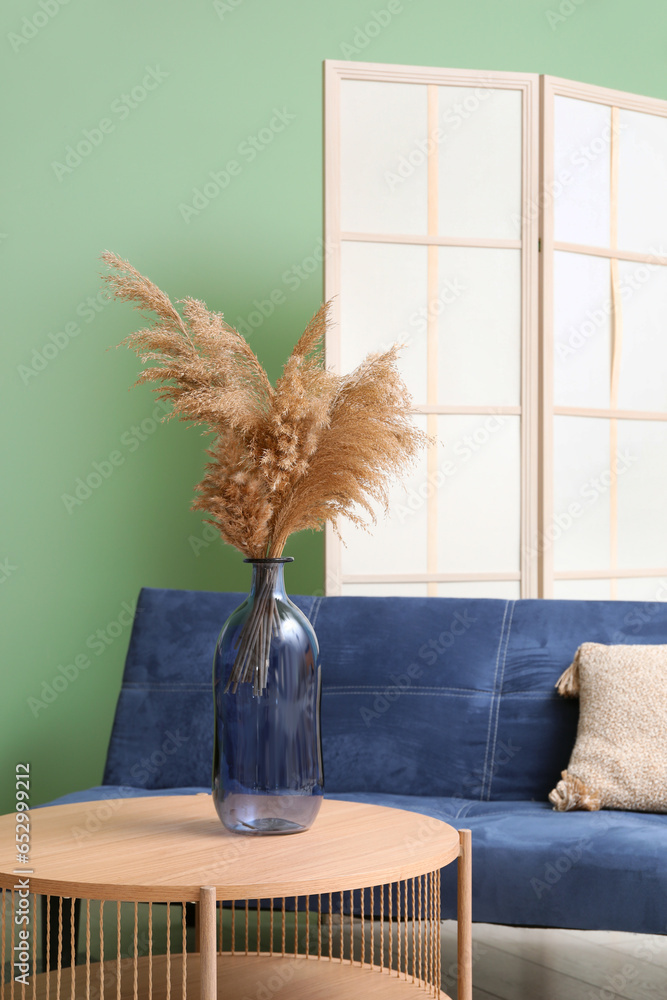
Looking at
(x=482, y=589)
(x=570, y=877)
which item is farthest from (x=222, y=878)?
(x=482, y=589)

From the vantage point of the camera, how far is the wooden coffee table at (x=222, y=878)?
1.17 meters

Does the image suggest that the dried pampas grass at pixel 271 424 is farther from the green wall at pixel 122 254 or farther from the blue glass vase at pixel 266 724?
the green wall at pixel 122 254

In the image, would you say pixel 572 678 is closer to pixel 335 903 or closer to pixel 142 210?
pixel 335 903

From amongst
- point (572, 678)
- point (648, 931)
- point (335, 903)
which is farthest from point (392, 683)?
point (648, 931)

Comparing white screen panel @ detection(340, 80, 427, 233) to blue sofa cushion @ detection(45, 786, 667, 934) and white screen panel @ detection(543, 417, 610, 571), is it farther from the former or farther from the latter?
blue sofa cushion @ detection(45, 786, 667, 934)

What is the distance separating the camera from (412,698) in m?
2.32
